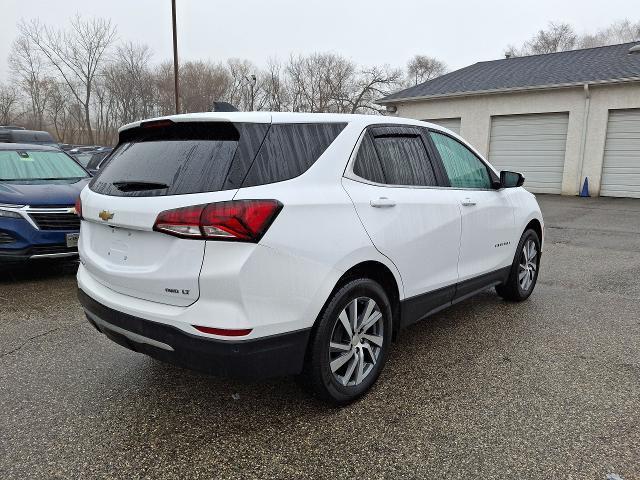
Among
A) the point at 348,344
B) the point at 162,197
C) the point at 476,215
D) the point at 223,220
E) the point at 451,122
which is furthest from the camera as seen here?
the point at 451,122

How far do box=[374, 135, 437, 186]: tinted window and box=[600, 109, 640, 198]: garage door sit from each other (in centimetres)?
1571

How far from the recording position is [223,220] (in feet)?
7.28

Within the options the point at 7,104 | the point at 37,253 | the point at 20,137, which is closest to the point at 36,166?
the point at 37,253

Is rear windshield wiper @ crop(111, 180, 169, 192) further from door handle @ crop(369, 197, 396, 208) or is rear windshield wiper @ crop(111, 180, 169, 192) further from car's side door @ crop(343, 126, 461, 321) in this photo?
door handle @ crop(369, 197, 396, 208)

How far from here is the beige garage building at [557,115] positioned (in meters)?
16.0

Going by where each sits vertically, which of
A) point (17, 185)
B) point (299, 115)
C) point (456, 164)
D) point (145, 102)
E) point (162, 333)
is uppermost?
point (145, 102)

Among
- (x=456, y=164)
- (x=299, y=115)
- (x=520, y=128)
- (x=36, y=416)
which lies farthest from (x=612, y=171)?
(x=36, y=416)

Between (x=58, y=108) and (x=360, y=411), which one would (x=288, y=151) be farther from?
(x=58, y=108)

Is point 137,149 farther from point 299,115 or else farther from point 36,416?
point 36,416

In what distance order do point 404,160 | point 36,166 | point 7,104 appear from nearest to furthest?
point 404,160 → point 36,166 → point 7,104

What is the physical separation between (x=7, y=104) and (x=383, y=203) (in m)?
55.6

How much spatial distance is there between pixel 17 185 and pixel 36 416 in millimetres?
3967

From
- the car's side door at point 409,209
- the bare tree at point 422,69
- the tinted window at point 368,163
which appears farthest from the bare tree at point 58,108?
the tinted window at point 368,163

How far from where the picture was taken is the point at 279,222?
232 centimetres
